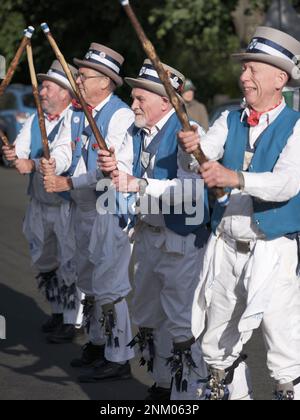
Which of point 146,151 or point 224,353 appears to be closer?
point 224,353

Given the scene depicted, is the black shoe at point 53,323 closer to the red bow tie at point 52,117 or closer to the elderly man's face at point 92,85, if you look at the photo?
the red bow tie at point 52,117

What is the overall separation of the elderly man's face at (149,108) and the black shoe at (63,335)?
2.52 metres

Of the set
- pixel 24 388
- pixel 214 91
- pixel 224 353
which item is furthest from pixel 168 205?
pixel 214 91

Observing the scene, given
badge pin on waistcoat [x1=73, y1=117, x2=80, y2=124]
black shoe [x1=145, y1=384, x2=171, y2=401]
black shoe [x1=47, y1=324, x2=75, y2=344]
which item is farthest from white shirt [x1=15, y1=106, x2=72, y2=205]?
black shoe [x1=145, y1=384, x2=171, y2=401]

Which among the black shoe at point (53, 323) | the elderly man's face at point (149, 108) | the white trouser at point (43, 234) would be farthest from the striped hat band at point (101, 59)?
the black shoe at point (53, 323)

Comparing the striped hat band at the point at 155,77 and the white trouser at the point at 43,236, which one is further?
the white trouser at the point at 43,236

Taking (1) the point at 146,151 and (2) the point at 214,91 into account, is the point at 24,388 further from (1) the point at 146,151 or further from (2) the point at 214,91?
(2) the point at 214,91

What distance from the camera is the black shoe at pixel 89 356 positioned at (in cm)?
785

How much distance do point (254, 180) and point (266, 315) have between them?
66 centimetres

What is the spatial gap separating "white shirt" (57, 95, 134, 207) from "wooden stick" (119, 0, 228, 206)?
2004mm

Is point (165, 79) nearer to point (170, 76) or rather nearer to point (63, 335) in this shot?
point (170, 76)

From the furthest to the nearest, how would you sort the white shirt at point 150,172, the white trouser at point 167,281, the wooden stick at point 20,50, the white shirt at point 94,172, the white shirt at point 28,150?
the white shirt at point 28,150 → the white shirt at point 94,172 → the white trouser at point 167,281 → the wooden stick at point 20,50 → the white shirt at point 150,172

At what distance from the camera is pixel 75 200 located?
26.0 ft

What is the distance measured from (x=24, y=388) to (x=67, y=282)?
172 cm
